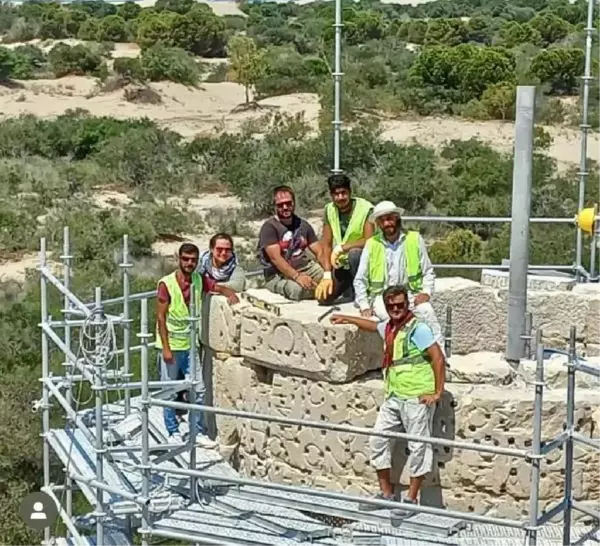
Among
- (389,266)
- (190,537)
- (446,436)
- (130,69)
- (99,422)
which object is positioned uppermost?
(130,69)

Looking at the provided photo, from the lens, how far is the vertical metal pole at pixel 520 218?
29.9 feet

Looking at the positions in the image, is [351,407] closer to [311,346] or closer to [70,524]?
[311,346]

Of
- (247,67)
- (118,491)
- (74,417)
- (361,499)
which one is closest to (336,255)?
(74,417)

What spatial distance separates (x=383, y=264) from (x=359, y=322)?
1.46ft

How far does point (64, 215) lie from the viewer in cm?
2631

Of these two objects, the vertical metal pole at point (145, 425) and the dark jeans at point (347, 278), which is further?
the dark jeans at point (347, 278)

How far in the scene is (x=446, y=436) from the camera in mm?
8305

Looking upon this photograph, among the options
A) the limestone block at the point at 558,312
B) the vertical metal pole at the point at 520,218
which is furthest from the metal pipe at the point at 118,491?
the limestone block at the point at 558,312

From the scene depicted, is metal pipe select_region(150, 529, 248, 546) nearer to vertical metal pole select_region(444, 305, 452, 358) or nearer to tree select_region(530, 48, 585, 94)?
vertical metal pole select_region(444, 305, 452, 358)

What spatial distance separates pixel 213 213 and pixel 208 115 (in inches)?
609

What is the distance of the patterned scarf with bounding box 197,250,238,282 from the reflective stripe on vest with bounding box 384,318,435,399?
6.56ft

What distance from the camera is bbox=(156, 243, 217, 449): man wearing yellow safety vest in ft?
29.2

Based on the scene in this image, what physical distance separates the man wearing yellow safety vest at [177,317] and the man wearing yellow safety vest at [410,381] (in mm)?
1489

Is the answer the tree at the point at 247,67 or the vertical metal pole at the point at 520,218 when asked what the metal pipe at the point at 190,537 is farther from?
the tree at the point at 247,67
